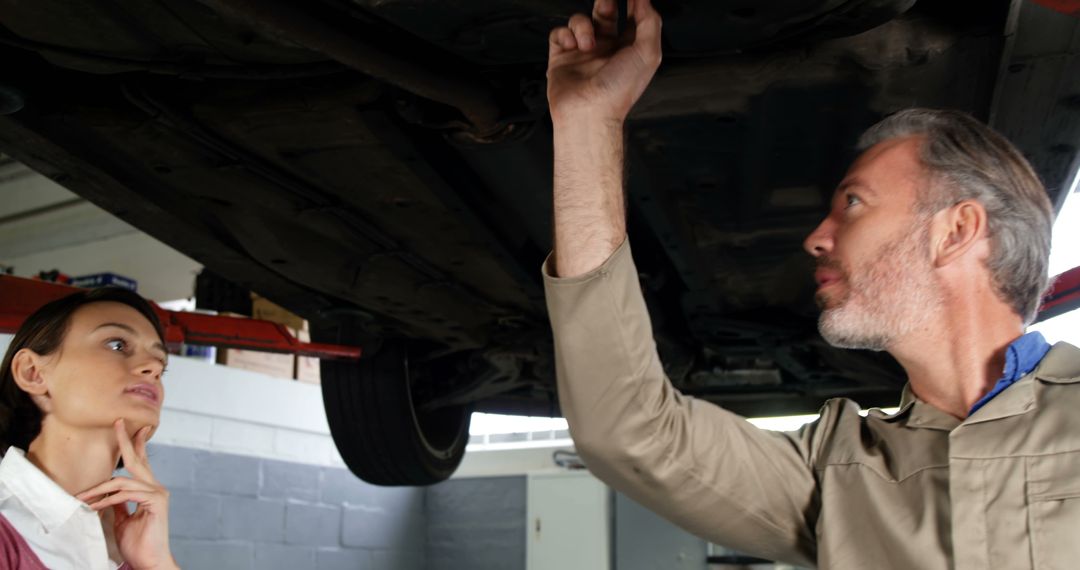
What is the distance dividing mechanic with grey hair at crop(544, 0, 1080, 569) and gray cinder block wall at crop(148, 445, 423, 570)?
3.53 metres

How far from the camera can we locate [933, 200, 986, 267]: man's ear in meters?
1.20

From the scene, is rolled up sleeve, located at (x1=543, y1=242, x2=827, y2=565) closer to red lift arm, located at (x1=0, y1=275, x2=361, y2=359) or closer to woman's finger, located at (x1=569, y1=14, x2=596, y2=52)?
woman's finger, located at (x1=569, y1=14, x2=596, y2=52)

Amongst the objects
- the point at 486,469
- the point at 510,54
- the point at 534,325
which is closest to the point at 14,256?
the point at 486,469

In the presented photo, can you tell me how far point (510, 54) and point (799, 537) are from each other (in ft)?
2.26

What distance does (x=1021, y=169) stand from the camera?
126 cm

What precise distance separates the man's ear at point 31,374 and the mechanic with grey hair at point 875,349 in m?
0.75

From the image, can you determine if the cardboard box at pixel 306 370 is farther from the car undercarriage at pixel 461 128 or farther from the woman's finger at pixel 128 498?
the woman's finger at pixel 128 498

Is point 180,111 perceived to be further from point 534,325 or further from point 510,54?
point 534,325

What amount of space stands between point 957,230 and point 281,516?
4.84m

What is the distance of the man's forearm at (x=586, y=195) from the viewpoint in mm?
1063

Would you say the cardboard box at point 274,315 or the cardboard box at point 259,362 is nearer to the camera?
the cardboard box at point 274,315

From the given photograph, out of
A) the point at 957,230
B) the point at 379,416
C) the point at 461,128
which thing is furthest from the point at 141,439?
the point at 379,416

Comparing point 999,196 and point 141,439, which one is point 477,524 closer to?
point 141,439

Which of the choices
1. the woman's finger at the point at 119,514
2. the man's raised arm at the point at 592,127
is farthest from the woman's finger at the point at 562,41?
the woman's finger at the point at 119,514
